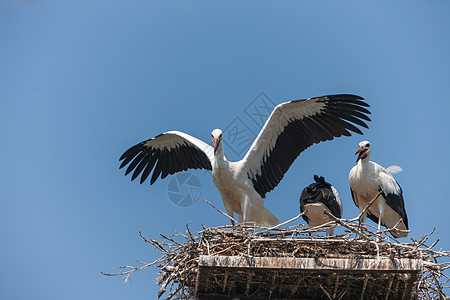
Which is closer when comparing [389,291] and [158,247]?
[389,291]

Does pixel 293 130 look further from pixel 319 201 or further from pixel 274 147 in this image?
pixel 319 201

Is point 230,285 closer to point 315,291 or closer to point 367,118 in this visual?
point 315,291

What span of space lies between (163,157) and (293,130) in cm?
235

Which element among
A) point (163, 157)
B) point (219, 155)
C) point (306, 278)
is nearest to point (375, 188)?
point (219, 155)

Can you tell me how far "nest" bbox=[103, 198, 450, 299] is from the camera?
7.02 m

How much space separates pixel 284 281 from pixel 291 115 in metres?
3.00

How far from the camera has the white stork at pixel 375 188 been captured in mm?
9344

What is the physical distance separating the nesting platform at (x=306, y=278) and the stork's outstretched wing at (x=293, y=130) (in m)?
2.46

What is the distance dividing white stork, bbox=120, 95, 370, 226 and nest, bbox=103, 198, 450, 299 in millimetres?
1721

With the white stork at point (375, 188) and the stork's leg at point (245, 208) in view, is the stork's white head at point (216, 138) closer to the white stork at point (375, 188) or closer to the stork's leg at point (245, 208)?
the stork's leg at point (245, 208)

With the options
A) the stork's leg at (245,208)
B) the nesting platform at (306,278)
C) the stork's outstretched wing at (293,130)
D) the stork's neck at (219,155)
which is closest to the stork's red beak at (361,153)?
the stork's outstretched wing at (293,130)

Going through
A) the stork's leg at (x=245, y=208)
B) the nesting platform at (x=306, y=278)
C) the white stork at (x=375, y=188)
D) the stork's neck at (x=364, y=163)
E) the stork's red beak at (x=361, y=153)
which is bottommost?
the nesting platform at (x=306, y=278)

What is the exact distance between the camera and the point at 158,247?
26.0 feet

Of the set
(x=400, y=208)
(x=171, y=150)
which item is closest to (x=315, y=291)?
(x=400, y=208)
